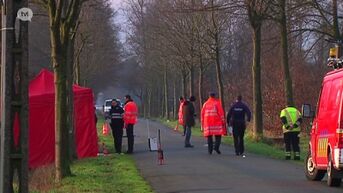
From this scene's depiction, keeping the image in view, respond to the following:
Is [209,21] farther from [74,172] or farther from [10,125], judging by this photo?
[10,125]

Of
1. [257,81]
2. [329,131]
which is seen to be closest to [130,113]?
[257,81]

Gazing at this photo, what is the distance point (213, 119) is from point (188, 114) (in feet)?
13.0

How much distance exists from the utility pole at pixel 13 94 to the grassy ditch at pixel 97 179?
148 inches

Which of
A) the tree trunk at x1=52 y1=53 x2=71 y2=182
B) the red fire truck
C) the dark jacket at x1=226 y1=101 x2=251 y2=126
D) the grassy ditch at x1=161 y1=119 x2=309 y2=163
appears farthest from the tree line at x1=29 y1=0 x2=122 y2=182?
the grassy ditch at x1=161 y1=119 x2=309 y2=163

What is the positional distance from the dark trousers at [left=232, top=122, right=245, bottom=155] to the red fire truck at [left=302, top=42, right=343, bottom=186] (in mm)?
6162

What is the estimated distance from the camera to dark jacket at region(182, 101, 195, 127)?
25.8m

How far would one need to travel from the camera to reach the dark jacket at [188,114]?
25828 mm

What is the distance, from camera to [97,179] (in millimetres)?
15297

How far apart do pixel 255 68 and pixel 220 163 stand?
10.3 metres

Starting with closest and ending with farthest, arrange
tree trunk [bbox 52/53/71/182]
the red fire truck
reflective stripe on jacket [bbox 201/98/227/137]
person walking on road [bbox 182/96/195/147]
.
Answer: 1. the red fire truck
2. tree trunk [bbox 52/53/71/182]
3. reflective stripe on jacket [bbox 201/98/227/137]
4. person walking on road [bbox 182/96/195/147]

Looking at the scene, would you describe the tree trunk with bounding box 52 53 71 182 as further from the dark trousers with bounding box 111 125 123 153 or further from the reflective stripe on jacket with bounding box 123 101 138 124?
the reflective stripe on jacket with bounding box 123 101 138 124

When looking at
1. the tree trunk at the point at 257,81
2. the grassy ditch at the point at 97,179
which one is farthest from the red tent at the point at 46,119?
the tree trunk at the point at 257,81

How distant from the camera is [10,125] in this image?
9.34 meters

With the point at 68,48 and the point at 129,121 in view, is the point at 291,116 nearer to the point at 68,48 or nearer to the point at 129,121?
the point at 129,121
